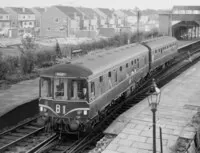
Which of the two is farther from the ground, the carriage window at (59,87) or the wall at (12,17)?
the wall at (12,17)

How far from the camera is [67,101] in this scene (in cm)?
1305

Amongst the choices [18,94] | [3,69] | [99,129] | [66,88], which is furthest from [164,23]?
[66,88]

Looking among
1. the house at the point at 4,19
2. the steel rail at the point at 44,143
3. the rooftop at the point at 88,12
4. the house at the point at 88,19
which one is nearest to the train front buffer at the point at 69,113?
the steel rail at the point at 44,143

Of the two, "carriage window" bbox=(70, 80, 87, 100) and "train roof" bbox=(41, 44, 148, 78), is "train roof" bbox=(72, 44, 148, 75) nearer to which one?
"train roof" bbox=(41, 44, 148, 78)

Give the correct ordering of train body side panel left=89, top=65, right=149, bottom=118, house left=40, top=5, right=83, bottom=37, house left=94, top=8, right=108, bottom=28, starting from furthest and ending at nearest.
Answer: house left=94, top=8, right=108, bottom=28 < house left=40, top=5, right=83, bottom=37 < train body side panel left=89, top=65, right=149, bottom=118

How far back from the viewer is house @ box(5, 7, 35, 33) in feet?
316

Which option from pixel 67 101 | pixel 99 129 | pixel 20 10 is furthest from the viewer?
pixel 20 10

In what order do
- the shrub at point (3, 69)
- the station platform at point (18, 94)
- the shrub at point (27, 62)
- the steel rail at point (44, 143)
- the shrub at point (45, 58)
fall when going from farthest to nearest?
the shrub at point (45, 58) < the shrub at point (27, 62) < the shrub at point (3, 69) < the station platform at point (18, 94) < the steel rail at point (44, 143)

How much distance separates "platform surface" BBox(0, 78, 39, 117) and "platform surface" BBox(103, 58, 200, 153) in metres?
6.49

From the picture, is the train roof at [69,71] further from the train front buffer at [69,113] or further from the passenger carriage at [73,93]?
the train front buffer at [69,113]

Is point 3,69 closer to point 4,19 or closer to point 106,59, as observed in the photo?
point 106,59

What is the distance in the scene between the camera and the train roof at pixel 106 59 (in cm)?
1445

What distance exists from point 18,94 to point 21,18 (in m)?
80.8

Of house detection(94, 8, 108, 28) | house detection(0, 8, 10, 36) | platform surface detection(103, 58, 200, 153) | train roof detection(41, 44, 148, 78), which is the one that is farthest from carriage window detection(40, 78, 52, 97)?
house detection(94, 8, 108, 28)
